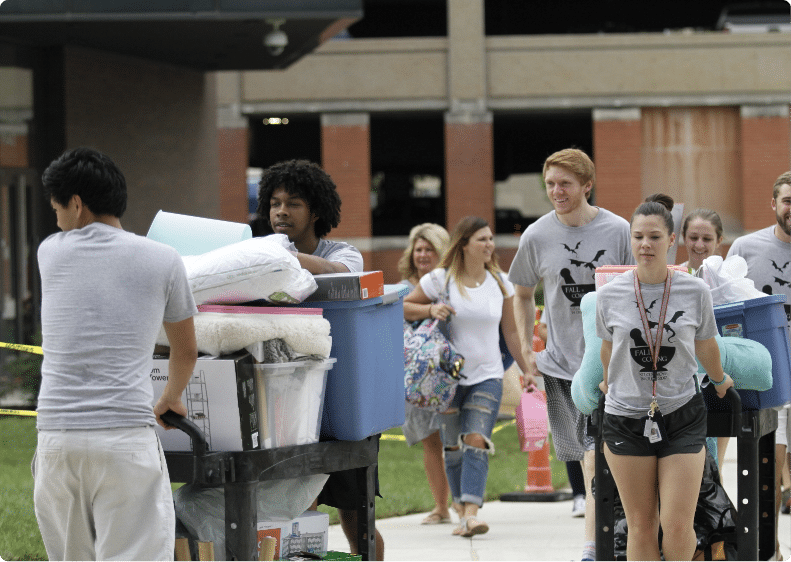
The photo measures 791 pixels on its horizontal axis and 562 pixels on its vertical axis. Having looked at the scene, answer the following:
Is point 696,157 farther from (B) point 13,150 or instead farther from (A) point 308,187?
(A) point 308,187

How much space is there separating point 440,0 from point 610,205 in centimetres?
762

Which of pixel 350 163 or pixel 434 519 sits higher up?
pixel 350 163

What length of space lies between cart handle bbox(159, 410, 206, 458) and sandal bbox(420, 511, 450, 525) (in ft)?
13.5

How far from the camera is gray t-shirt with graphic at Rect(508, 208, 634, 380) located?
6.09m

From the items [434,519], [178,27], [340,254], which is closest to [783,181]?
[340,254]

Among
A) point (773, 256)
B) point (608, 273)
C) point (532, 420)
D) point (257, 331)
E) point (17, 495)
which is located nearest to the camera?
point (257, 331)

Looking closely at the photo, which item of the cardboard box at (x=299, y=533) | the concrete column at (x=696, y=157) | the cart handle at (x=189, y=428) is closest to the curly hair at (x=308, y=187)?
the cardboard box at (x=299, y=533)

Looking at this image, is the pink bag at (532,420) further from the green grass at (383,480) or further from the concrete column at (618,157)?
the concrete column at (618,157)

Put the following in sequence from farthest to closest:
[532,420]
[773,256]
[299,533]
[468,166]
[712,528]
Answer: [468,166] < [532,420] < [773,256] < [712,528] < [299,533]

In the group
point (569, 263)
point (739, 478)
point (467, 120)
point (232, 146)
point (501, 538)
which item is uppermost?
point (467, 120)

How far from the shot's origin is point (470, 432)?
293 inches

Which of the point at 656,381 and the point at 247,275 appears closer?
the point at 247,275

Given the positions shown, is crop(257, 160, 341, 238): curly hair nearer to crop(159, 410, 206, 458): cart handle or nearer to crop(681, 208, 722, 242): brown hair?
crop(159, 410, 206, 458): cart handle

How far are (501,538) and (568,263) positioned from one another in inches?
85.5
